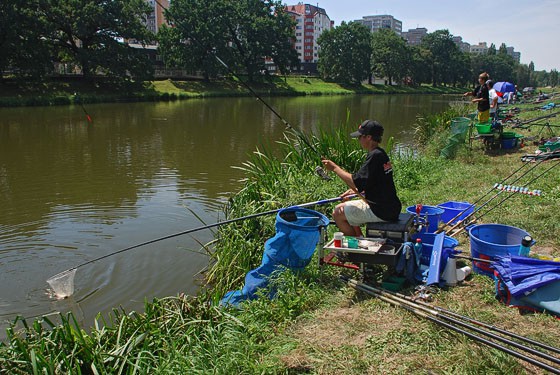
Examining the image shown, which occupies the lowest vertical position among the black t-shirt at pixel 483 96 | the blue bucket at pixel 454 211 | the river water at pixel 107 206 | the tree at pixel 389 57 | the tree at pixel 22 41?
the river water at pixel 107 206

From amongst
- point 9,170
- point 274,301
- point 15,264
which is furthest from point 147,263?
point 9,170

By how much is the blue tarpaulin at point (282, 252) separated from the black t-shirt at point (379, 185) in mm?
479

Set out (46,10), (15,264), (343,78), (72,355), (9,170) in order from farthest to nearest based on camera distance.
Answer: (343,78)
(46,10)
(9,170)
(15,264)
(72,355)

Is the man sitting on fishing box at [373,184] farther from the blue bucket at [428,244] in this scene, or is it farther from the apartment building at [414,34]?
the apartment building at [414,34]

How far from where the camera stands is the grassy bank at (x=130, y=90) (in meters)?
29.4

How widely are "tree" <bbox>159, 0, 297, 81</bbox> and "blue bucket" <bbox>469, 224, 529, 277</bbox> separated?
38.2m

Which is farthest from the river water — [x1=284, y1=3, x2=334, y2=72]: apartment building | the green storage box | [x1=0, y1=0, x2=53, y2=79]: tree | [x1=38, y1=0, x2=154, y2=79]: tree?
[x1=284, y1=3, x2=334, y2=72]: apartment building

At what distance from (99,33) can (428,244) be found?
38970mm

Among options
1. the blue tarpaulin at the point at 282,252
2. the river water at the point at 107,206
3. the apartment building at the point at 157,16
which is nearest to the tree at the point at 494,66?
the apartment building at the point at 157,16

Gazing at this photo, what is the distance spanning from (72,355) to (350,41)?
6542 centimetres

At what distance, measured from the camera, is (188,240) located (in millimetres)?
6520

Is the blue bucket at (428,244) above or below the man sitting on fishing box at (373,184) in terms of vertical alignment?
below

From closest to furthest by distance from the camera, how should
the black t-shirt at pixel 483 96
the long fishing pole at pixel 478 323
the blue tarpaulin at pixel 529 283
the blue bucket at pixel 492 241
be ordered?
the long fishing pole at pixel 478 323 → the blue tarpaulin at pixel 529 283 → the blue bucket at pixel 492 241 → the black t-shirt at pixel 483 96

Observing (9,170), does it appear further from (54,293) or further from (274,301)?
(274,301)
